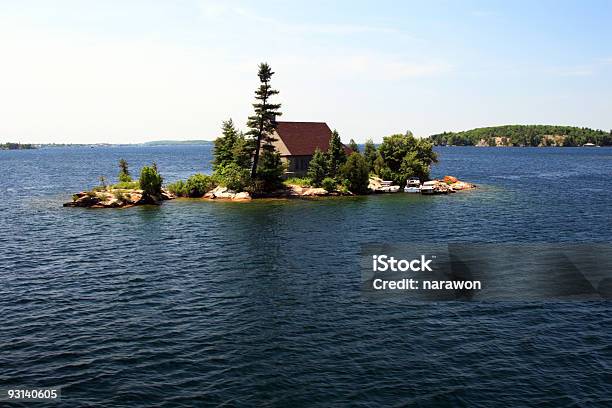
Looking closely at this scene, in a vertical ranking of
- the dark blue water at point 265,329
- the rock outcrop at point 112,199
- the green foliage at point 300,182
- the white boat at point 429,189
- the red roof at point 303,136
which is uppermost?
the red roof at point 303,136

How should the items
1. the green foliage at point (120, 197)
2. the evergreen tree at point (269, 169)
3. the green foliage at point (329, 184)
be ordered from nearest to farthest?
1. the green foliage at point (120, 197)
2. the evergreen tree at point (269, 169)
3. the green foliage at point (329, 184)

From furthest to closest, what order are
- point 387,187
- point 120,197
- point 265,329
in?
point 387,187
point 120,197
point 265,329

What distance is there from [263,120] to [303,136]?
17.1 meters

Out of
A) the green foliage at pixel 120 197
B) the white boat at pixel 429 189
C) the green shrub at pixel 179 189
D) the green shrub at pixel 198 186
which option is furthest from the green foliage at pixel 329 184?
the green foliage at pixel 120 197

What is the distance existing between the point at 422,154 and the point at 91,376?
319 feet

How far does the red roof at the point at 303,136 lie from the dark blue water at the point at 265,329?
4646 cm

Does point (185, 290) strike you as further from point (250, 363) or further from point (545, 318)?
point (545, 318)

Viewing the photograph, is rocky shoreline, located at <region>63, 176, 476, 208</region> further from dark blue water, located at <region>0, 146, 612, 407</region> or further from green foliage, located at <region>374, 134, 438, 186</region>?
dark blue water, located at <region>0, 146, 612, 407</region>

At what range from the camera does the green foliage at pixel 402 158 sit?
107188 mm

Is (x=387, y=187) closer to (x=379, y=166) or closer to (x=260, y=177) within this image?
(x=379, y=166)

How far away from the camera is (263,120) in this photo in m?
93.9

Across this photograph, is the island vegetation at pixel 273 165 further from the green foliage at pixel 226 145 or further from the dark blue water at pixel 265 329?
the dark blue water at pixel 265 329

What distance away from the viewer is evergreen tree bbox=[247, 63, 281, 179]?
302 ft

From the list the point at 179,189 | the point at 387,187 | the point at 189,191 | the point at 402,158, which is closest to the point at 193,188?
the point at 189,191
